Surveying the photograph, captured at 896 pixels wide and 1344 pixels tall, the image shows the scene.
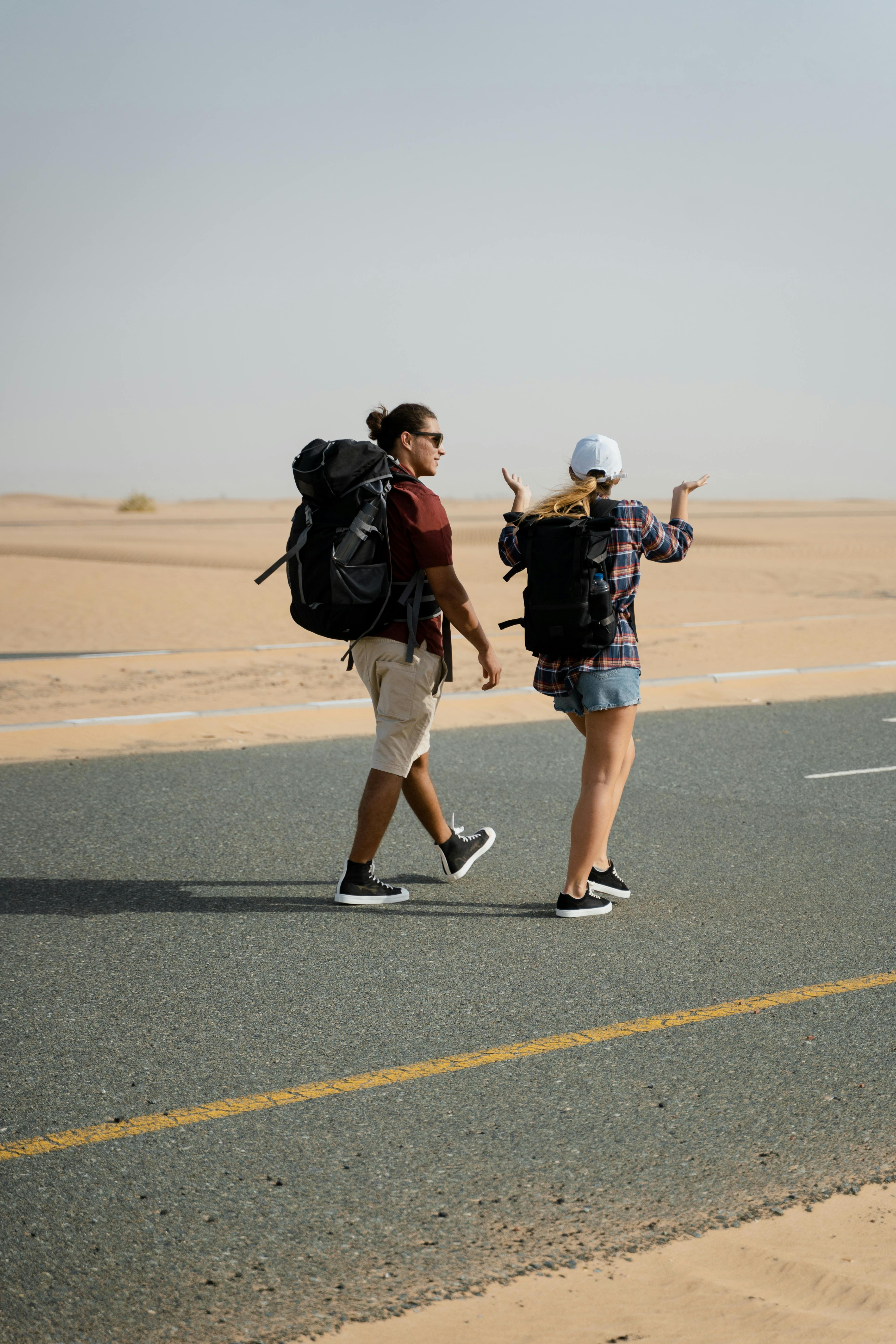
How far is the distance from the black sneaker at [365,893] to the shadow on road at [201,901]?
0.03 m

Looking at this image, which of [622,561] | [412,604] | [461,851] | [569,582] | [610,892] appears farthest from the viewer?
[461,851]

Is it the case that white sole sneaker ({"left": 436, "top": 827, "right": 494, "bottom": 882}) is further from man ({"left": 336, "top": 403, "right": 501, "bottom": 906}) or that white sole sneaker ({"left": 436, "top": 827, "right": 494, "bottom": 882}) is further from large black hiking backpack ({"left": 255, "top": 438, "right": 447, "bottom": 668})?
large black hiking backpack ({"left": 255, "top": 438, "right": 447, "bottom": 668})

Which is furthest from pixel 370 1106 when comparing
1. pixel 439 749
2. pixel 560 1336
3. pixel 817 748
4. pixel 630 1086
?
pixel 817 748

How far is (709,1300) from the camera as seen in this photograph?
277 centimetres

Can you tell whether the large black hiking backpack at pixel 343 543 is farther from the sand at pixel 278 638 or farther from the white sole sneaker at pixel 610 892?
the sand at pixel 278 638

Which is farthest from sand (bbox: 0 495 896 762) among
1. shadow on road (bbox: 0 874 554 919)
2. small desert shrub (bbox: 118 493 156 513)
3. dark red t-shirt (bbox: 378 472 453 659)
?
small desert shrub (bbox: 118 493 156 513)

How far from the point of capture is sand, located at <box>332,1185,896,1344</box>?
264 centimetres

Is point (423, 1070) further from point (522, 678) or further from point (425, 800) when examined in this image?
point (522, 678)

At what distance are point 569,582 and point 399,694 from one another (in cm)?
88

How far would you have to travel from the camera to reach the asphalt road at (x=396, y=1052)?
2.92 metres

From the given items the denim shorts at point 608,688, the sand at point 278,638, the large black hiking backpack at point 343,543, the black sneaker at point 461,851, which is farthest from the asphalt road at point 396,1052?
the sand at point 278,638

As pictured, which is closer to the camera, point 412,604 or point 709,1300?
point 709,1300

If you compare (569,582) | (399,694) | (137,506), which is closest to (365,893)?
(399,694)

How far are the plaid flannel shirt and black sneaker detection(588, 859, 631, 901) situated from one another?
3.08 feet
